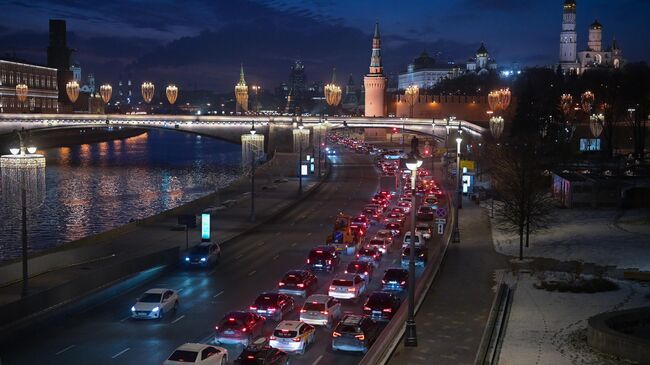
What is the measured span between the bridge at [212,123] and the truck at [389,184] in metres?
22.7

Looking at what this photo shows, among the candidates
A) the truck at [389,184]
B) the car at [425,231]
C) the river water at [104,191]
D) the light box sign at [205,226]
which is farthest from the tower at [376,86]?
the light box sign at [205,226]

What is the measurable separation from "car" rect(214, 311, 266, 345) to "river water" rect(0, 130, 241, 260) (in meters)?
23.5

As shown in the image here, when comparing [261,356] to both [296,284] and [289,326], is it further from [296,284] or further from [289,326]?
[296,284]

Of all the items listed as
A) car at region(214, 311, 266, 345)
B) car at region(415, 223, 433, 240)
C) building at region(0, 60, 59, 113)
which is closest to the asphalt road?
car at region(214, 311, 266, 345)

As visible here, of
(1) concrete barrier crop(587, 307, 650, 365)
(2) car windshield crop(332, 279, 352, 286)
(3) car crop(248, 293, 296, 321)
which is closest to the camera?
(1) concrete barrier crop(587, 307, 650, 365)

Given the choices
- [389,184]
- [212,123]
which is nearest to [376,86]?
[212,123]

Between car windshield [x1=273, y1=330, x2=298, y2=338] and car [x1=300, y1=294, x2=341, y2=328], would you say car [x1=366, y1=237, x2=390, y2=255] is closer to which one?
car [x1=300, y1=294, x2=341, y2=328]

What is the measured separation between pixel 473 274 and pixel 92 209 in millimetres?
36896

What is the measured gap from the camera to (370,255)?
3139 centimetres

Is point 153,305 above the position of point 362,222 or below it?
above

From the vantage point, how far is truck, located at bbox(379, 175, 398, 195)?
64.7 metres

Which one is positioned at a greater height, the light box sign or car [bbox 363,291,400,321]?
the light box sign

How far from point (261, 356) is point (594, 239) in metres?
23.8

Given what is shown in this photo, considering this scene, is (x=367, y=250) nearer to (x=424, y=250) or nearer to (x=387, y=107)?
(x=424, y=250)
